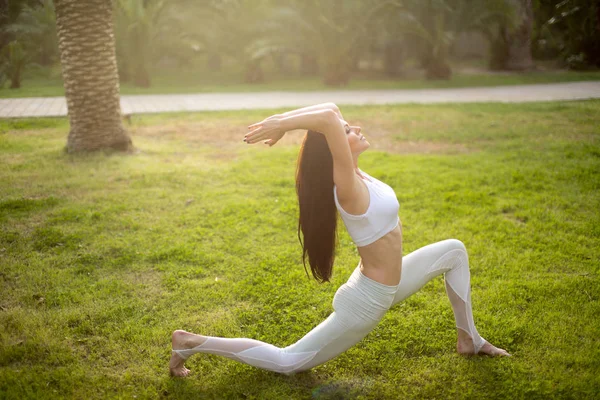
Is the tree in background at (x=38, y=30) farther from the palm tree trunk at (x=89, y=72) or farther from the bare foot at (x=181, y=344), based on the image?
the bare foot at (x=181, y=344)

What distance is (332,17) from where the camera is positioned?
55.1 ft

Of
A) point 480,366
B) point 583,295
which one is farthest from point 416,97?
point 480,366

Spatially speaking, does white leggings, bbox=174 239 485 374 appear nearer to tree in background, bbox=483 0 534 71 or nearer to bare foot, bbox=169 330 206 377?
bare foot, bbox=169 330 206 377

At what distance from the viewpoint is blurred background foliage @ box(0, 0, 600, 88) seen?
16.5 meters

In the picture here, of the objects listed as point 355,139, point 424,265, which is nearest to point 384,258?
point 424,265

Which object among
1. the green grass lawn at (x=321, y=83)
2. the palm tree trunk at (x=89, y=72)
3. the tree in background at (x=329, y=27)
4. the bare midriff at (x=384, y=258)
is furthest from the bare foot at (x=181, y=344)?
the tree in background at (x=329, y=27)

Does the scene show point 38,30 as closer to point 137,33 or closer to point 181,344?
point 181,344

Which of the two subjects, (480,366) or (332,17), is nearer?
(480,366)

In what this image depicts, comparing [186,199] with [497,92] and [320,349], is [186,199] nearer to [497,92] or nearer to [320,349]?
[320,349]

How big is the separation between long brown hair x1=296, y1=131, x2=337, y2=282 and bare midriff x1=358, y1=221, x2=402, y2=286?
0.24m

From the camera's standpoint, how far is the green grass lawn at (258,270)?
3.25 m

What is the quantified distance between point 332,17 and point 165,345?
592 inches

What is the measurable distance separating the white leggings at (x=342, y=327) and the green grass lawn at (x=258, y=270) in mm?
249

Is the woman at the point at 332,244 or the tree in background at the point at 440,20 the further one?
the tree in background at the point at 440,20
